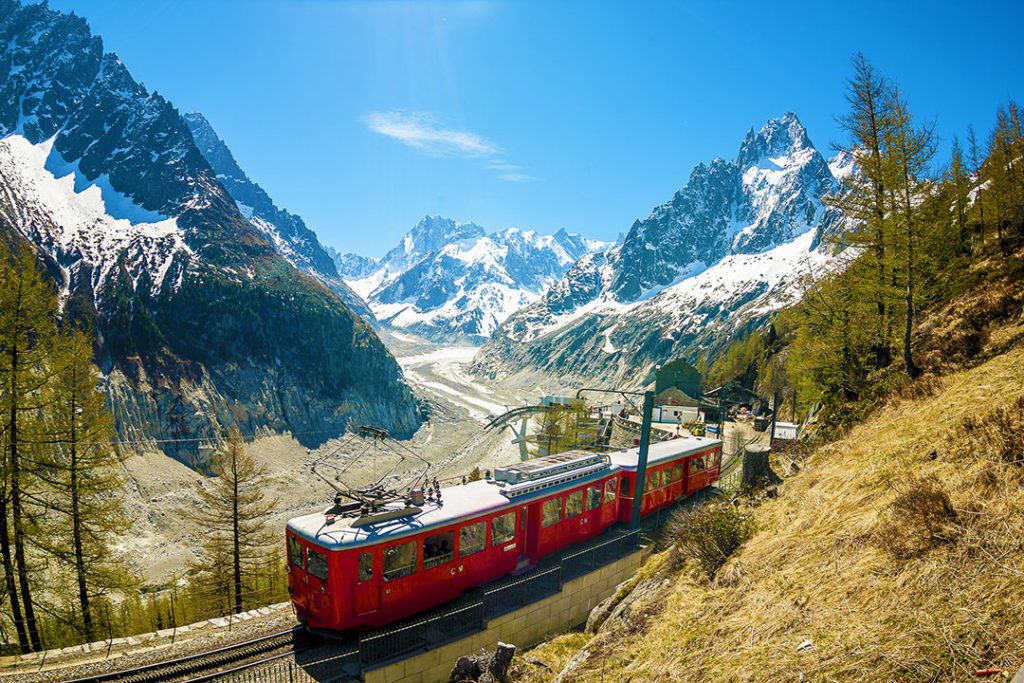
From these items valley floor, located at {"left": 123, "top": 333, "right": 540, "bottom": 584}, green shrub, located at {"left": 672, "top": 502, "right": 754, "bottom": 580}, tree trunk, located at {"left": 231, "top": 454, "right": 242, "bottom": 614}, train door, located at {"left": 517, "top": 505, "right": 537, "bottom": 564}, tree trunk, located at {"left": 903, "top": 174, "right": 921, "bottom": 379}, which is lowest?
valley floor, located at {"left": 123, "top": 333, "right": 540, "bottom": 584}

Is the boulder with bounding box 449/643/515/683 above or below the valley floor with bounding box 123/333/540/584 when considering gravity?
above

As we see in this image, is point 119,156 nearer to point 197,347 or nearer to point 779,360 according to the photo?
point 197,347

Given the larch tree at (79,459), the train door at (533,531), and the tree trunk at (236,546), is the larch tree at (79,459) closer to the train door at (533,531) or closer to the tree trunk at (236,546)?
the tree trunk at (236,546)

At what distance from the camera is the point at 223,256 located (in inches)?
4267

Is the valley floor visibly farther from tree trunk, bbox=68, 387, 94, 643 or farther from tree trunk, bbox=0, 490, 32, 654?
tree trunk, bbox=0, 490, 32, 654

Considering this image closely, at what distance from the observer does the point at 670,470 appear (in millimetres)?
24297

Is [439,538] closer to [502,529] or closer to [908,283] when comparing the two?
[502,529]

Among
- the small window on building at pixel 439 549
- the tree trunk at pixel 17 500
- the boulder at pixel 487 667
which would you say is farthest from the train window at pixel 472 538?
the tree trunk at pixel 17 500

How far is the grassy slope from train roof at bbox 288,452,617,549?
443 centimetres

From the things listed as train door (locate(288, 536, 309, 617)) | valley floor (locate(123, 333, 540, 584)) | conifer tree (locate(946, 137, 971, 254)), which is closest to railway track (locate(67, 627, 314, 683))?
train door (locate(288, 536, 309, 617))

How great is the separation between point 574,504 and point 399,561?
7625mm

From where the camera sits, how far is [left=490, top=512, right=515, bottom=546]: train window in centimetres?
1645

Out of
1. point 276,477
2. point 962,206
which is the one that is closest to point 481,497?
point 962,206

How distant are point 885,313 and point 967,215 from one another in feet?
41.4
